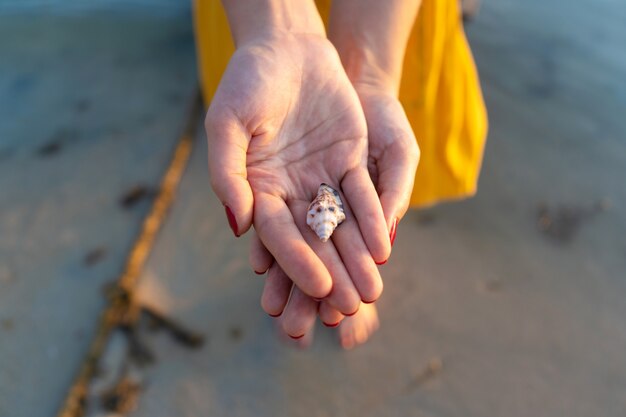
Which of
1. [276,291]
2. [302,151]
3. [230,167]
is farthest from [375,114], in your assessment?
[276,291]

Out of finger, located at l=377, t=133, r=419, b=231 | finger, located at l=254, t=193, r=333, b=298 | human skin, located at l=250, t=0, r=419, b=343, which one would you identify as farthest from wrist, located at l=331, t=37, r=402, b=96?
finger, located at l=254, t=193, r=333, b=298

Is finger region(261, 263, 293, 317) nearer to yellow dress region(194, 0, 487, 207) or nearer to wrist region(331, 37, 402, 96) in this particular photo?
wrist region(331, 37, 402, 96)

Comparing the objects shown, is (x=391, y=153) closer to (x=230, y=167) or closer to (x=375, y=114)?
(x=375, y=114)

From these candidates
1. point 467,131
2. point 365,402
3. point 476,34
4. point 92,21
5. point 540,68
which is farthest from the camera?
point 92,21

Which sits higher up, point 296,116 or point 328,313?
point 296,116

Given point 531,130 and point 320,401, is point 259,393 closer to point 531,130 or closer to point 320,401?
point 320,401

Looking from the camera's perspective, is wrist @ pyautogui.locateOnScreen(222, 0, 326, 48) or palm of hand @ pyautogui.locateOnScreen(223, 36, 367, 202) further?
wrist @ pyautogui.locateOnScreen(222, 0, 326, 48)

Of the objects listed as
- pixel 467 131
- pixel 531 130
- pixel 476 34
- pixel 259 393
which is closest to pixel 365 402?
pixel 259 393
